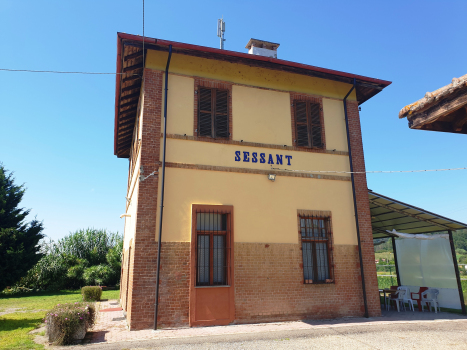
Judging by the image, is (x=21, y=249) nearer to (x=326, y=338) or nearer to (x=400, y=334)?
(x=326, y=338)

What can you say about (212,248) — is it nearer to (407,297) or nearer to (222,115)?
(222,115)

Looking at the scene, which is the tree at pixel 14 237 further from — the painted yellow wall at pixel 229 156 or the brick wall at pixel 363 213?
A: the brick wall at pixel 363 213

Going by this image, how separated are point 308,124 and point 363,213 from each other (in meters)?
3.35

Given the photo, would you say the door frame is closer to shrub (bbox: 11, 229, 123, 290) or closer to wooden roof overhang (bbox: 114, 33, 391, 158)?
wooden roof overhang (bbox: 114, 33, 391, 158)

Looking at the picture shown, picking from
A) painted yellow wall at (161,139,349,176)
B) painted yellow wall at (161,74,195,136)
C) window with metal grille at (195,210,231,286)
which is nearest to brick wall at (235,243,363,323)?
window with metal grille at (195,210,231,286)

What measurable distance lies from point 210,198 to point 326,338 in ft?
→ 14.5

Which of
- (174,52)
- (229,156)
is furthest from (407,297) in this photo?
(174,52)

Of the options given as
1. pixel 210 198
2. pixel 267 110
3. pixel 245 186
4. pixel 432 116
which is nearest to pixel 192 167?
pixel 210 198

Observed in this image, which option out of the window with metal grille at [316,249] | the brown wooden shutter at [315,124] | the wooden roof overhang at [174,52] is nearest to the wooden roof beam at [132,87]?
the wooden roof overhang at [174,52]

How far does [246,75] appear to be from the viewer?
10680 mm

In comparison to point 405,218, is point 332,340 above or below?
below

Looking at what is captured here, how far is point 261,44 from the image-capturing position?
497 inches

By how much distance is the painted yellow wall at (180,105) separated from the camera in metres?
9.61

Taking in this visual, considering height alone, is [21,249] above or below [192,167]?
below
